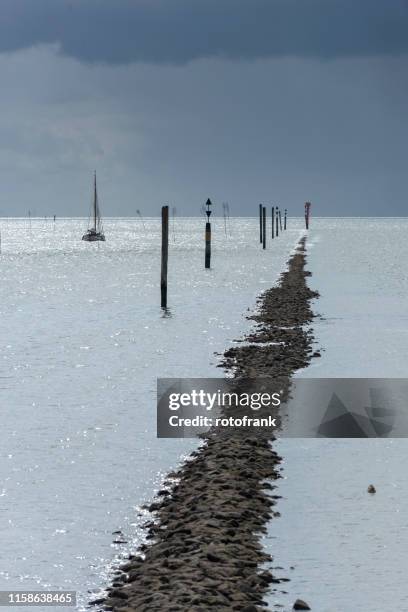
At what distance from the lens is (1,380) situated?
1245 centimetres

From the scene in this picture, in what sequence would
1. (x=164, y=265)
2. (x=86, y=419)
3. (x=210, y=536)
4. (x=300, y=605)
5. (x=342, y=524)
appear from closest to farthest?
1. (x=300, y=605)
2. (x=210, y=536)
3. (x=342, y=524)
4. (x=86, y=419)
5. (x=164, y=265)

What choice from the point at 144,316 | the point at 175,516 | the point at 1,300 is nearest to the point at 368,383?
the point at 175,516

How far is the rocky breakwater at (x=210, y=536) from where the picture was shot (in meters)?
4.82

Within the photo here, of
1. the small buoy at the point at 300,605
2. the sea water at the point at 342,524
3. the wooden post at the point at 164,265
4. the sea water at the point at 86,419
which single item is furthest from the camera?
the wooden post at the point at 164,265

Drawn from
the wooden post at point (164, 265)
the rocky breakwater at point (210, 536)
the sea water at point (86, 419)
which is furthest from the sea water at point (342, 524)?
the wooden post at point (164, 265)

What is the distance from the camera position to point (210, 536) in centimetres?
580

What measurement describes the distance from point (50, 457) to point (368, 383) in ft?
15.7

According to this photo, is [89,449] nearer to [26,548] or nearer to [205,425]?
[205,425]

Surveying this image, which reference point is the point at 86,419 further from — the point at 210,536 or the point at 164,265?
the point at 164,265

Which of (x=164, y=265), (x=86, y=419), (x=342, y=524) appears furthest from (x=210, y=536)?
(x=164, y=265)

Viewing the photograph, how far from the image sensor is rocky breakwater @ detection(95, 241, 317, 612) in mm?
4824

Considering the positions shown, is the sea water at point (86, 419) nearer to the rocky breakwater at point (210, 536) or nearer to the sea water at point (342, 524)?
the rocky breakwater at point (210, 536)

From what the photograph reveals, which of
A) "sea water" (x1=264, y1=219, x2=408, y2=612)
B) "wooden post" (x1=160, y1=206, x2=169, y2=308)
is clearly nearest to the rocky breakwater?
"sea water" (x1=264, y1=219, x2=408, y2=612)

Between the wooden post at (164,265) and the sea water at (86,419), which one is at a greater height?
the wooden post at (164,265)
